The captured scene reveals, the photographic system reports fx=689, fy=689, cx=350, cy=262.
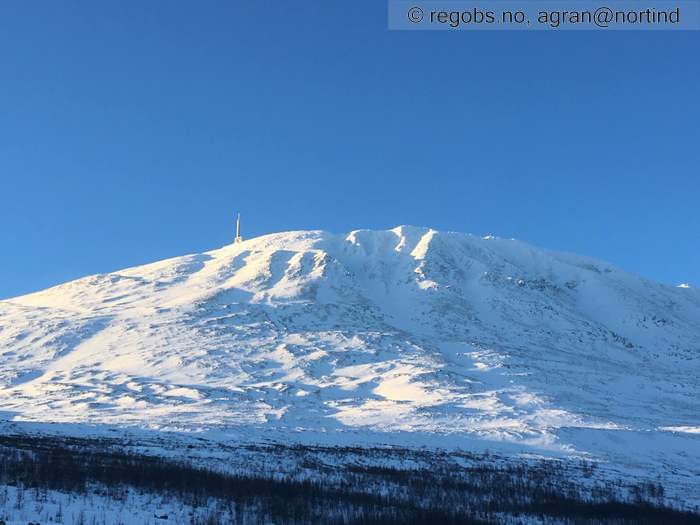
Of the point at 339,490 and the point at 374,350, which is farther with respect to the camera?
the point at 374,350

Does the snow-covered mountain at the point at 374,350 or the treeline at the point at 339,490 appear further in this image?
the snow-covered mountain at the point at 374,350

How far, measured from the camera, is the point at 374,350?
95.8 meters

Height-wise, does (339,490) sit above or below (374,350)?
below

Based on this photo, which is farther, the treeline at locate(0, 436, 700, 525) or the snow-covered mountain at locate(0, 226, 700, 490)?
the snow-covered mountain at locate(0, 226, 700, 490)

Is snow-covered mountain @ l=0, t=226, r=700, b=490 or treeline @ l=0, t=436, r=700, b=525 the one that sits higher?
snow-covered mountain @ l=0, t=226, r=700, b=490

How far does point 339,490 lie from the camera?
3294 centimetres

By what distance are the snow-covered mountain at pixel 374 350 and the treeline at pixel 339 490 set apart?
1574cm

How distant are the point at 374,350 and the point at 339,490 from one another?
207 ft

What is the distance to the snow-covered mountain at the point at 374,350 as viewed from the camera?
6494 centimetres

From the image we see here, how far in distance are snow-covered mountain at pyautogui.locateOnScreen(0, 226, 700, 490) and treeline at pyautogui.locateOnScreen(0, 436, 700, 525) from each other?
620 inches

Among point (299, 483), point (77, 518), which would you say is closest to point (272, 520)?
point (77, 518)

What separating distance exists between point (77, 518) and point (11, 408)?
57194 millimetres

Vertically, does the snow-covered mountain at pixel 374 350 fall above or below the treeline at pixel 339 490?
above

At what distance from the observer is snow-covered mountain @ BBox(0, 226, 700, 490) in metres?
64.9
